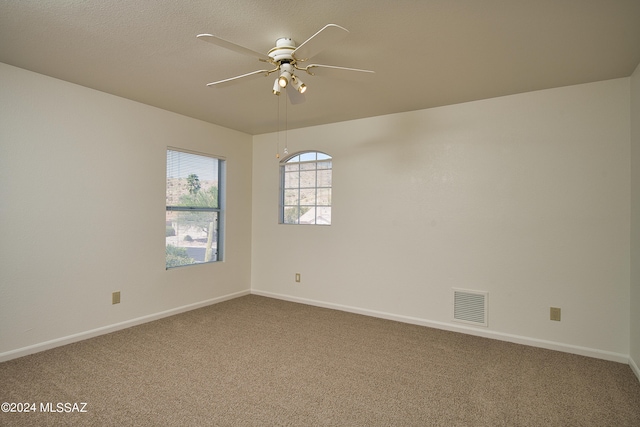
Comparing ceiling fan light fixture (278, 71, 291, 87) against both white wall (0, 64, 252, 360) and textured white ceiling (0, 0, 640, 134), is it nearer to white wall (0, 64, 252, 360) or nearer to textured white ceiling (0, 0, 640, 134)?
textured white ceiling (0, 0, 640, 134)

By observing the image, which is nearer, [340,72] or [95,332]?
[340,72]

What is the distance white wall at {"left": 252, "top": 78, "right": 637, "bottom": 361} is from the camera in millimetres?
2875

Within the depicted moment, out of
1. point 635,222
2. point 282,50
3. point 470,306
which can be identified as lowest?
point 470,306

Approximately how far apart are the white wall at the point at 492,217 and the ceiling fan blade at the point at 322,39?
7.07 feet

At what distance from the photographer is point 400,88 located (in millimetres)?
3070

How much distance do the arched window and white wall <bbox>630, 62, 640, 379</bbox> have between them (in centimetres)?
290

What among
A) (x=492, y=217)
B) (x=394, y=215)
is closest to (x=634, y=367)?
(x=492, y=217)

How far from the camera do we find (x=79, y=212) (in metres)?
3.13

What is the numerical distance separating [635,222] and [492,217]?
103cm

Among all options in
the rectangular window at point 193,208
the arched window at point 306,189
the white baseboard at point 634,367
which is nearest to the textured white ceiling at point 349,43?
the rectangular window at point 193,208

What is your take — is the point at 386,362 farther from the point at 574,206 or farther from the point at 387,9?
the point at 387,9

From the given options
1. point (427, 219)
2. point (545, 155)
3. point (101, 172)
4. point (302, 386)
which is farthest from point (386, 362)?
point (101, 172)

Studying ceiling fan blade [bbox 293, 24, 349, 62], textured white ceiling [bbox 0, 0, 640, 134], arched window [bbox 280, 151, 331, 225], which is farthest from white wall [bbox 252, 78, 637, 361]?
ceiling fan blade [bbox 293, 24, 349, 62]

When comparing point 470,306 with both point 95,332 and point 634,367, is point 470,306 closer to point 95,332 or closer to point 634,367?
point 634,367
